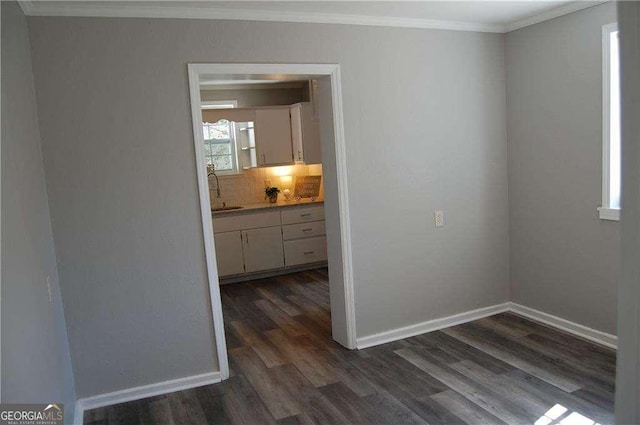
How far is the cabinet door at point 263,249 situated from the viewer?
19.3ft

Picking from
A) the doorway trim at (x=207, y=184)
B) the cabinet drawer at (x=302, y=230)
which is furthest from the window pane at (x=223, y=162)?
the doorway trim at (x=207, y=184)

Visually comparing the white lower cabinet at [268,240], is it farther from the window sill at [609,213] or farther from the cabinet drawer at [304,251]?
the window sill at [609,213]

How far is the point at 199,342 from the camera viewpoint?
330 centimetres

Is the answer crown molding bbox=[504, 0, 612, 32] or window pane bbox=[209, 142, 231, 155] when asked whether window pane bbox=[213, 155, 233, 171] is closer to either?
window pane bbox=[209, 142, 231, 155]

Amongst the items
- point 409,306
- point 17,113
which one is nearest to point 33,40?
point 17,113

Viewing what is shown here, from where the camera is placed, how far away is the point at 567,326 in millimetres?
3842

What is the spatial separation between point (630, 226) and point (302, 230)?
488 cm

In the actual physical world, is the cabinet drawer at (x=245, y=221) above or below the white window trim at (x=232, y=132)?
below

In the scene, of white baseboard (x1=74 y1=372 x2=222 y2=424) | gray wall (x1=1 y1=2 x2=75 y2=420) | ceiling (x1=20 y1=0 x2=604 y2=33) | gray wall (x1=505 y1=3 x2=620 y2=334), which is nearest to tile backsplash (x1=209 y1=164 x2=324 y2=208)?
gray wall (x1=505 y1=3 x2=620 y2=334)

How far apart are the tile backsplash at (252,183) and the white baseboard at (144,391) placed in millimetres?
3323

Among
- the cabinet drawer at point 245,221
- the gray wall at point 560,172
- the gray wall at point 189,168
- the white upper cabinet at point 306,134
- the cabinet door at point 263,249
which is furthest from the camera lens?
the white upper cabinet at point 306,134

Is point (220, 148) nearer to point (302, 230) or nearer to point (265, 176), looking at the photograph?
point (265, 176)

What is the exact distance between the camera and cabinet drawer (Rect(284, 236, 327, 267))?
20.0ft

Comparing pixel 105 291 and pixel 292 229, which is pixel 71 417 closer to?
pixel 105 291
